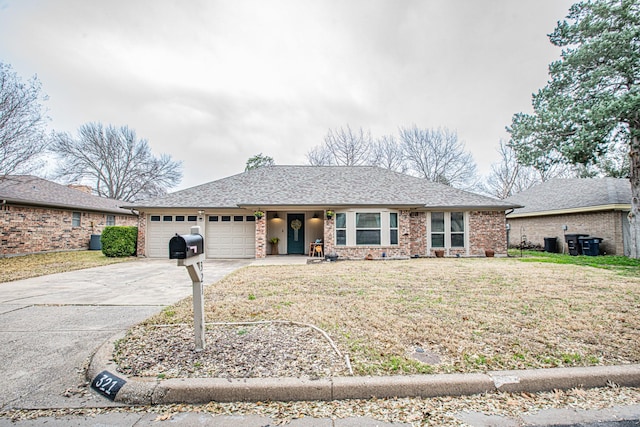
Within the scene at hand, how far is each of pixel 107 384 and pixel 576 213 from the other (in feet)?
62.3

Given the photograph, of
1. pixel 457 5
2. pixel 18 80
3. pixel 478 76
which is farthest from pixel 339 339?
pixel 18 80

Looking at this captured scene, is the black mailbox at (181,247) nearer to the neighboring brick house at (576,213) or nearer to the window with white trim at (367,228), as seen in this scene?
the window with white trim at (367,228)

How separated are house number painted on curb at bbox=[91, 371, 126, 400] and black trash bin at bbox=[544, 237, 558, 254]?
19208 millimetres

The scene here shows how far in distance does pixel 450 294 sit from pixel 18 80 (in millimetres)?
16443

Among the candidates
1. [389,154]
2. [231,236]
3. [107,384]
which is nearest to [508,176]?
[389,154]

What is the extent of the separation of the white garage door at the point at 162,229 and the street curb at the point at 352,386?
1171 centimetres

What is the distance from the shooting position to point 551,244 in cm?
1561

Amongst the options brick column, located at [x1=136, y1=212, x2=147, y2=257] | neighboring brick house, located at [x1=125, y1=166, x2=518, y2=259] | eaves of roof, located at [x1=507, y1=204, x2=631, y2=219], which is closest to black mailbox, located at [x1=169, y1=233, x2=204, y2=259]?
neighboring brick house, located at [x1=125, y1=166, x2=518, y2=259]

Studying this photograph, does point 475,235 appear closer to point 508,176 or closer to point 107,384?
point 107,384

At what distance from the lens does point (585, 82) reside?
11.7 m

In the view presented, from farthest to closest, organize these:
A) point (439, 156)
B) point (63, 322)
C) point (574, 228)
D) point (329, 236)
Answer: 1. point (439, 156)
2. point (574, 228)
3. point (329, 236)
4. point (63, 322)

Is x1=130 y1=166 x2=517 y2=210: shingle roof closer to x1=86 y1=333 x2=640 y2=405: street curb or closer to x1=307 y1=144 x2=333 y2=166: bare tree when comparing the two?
x1=86 y1=333 x2=640 y2=405: street curb

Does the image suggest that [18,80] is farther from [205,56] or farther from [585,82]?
[585,82]

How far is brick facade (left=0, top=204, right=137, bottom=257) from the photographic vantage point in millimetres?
12680
